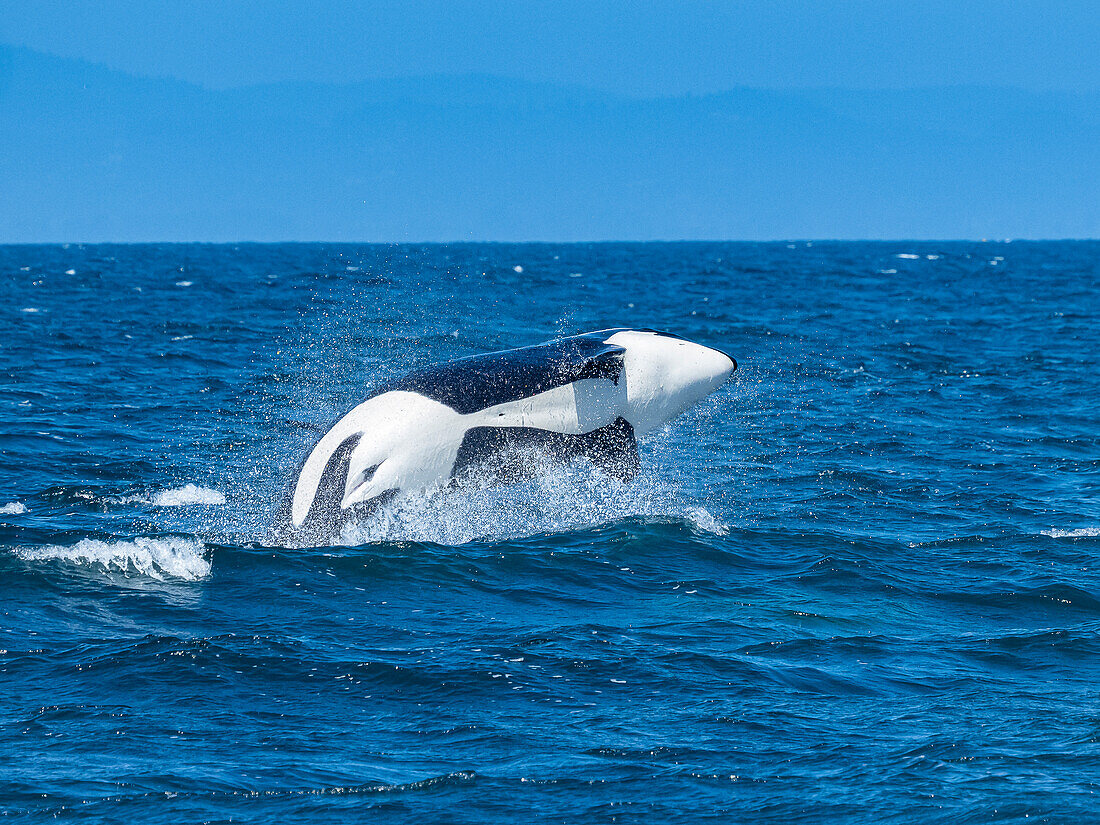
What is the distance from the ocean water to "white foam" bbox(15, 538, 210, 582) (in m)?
0.05

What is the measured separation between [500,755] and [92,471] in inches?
455

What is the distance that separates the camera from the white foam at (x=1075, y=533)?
15.0 m

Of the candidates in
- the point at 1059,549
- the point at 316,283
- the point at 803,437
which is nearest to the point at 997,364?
the point at 803,437

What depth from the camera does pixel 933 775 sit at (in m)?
8.32

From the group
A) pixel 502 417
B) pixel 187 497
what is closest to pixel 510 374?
pixel 502 417

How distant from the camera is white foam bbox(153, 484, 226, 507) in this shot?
1638 cm

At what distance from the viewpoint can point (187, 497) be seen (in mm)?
16719

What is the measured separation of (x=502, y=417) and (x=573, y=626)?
131 inches

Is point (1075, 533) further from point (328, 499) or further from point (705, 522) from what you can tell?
point (328, 499)

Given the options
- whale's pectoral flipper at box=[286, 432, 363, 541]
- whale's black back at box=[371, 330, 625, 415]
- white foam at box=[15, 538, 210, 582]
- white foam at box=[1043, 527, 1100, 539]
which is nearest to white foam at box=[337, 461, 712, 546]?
whale's pectoral flipper at box=[286, 432, 363, 541]

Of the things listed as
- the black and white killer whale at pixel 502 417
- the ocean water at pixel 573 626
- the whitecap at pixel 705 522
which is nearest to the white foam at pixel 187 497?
the ocean water at pixel 573 626

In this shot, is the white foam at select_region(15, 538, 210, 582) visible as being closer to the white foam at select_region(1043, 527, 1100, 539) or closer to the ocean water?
the ocean water

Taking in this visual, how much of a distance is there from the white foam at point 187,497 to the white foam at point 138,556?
2.98 meters

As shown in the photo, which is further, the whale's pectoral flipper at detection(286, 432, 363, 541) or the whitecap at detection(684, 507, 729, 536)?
the whitecap at detection(684, 507, 729, 536)
